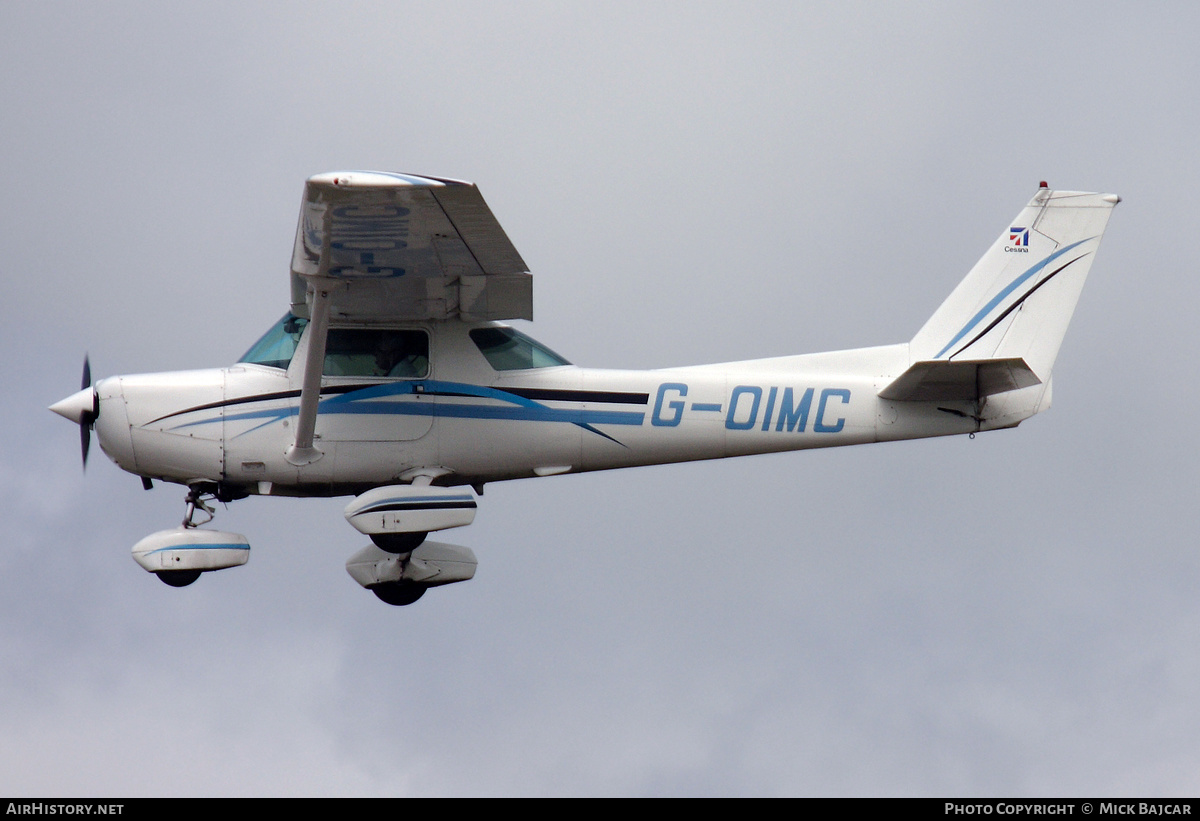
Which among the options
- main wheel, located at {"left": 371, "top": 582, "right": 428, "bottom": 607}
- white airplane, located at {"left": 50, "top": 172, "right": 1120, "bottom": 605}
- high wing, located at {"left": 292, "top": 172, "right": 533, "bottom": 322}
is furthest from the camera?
main wheel, located at {"left": 371, "top": 582, "right": 428, "bottom": 607}

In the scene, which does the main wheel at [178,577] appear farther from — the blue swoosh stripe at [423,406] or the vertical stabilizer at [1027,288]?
the vertical stabilizer at [1027,288]

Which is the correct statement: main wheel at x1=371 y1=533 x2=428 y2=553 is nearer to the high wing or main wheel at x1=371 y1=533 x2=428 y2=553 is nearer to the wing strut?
the wing strut

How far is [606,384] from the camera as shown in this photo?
1450cm

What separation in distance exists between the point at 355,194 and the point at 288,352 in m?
3.03

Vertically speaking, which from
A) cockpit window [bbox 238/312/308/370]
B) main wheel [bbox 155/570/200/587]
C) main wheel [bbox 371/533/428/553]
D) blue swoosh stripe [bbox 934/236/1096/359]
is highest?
blue swoosh stripe [bbox 934/236/1096/359]

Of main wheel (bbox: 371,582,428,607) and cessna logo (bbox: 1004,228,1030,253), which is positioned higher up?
cessna logo (bbox: 1004,228,1030,253)

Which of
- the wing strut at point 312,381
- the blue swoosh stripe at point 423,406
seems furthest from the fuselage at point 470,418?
the wing strut at point 312,381

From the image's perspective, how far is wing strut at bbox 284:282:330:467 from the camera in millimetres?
13297

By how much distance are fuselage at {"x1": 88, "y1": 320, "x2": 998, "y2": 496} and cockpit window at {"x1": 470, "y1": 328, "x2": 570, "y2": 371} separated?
21 mm

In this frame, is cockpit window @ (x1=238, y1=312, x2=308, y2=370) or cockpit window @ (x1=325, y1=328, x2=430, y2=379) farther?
cockpit window @ (x1=238, y1=312, x2=308, y2=370)

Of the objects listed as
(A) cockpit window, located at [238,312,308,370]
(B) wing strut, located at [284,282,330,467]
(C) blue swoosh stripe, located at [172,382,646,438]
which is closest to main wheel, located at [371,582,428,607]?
(B) wing strut, located at [284,282,330,467]

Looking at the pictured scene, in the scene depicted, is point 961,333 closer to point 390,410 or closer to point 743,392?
point 743,392

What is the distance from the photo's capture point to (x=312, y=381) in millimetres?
13625

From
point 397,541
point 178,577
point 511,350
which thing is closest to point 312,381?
point 397,541
